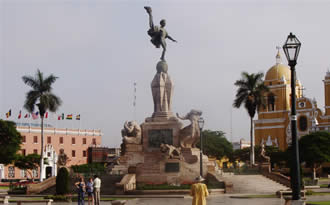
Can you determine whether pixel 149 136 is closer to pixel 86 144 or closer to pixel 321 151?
pixel 321 151

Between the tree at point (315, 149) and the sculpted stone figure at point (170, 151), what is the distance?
3217cm

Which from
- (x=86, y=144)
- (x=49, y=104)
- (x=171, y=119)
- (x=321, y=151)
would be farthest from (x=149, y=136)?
(x=86, y=144)

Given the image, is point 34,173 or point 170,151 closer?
point 170,151

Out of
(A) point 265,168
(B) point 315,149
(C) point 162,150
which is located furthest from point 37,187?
(B) point 315,149

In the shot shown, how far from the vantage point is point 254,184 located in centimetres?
3681

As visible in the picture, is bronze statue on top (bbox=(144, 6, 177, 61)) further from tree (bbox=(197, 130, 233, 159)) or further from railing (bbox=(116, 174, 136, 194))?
tree (bbox=(197, 130, 233, 159))

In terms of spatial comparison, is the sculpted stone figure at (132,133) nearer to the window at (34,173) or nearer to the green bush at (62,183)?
the green bush at (62,183)

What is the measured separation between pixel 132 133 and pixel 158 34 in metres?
7.74

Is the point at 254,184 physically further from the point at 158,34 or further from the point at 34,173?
the point at 34,173

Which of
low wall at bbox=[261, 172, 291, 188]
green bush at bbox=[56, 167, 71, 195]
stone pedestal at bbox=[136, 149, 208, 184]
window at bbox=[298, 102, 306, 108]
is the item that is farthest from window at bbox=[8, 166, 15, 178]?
green bush at bbox=[56, 167, 71, 195]

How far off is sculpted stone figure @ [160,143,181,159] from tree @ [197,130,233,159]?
45264 millimetres

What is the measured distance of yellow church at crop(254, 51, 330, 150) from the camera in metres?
91.2

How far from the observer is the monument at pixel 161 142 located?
3575 cm

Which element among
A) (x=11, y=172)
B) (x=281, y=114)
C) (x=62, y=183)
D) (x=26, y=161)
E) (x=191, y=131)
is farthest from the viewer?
(x=281, y=114)
